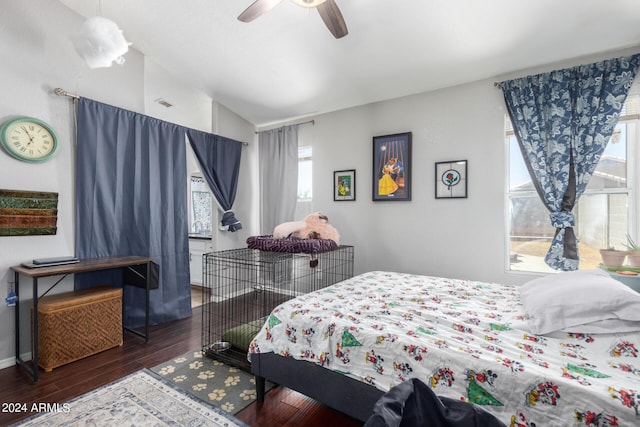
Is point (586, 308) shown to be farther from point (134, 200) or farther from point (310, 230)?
point (134, 200)

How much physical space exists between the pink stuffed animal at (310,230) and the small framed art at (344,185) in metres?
0.68

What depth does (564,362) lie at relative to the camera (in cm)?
118

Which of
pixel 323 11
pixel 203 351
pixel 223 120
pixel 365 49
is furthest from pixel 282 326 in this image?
pixel 223 120

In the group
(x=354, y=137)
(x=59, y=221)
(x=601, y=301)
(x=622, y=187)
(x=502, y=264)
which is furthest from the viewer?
(x=354, y=137)

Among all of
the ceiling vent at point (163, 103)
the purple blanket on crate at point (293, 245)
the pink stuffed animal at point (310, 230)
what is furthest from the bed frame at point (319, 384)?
the ceiling vent at point (163, 103)

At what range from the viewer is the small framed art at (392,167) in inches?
131

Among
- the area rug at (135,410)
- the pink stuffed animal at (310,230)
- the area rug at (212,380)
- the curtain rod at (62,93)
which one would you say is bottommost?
the area rug at (212,380)

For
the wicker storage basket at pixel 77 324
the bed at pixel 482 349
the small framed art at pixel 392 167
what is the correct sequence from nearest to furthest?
the bed at pixel 482 349 < the wicker storage basket at pixel 77 324 < the small framed art at pixel 392 167

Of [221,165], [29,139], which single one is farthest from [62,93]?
[221,165]

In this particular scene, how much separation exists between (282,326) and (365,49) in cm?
246

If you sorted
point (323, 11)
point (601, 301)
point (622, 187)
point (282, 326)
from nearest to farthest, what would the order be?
point (601, 301), point (282, 326), point (323, 11), point (622, 187)

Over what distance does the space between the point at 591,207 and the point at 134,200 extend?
4.28 m

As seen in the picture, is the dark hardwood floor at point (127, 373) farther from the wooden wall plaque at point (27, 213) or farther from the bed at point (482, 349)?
the wooden wall plaque at point (27, 213)

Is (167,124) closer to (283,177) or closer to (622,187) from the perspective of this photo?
(283,177)
